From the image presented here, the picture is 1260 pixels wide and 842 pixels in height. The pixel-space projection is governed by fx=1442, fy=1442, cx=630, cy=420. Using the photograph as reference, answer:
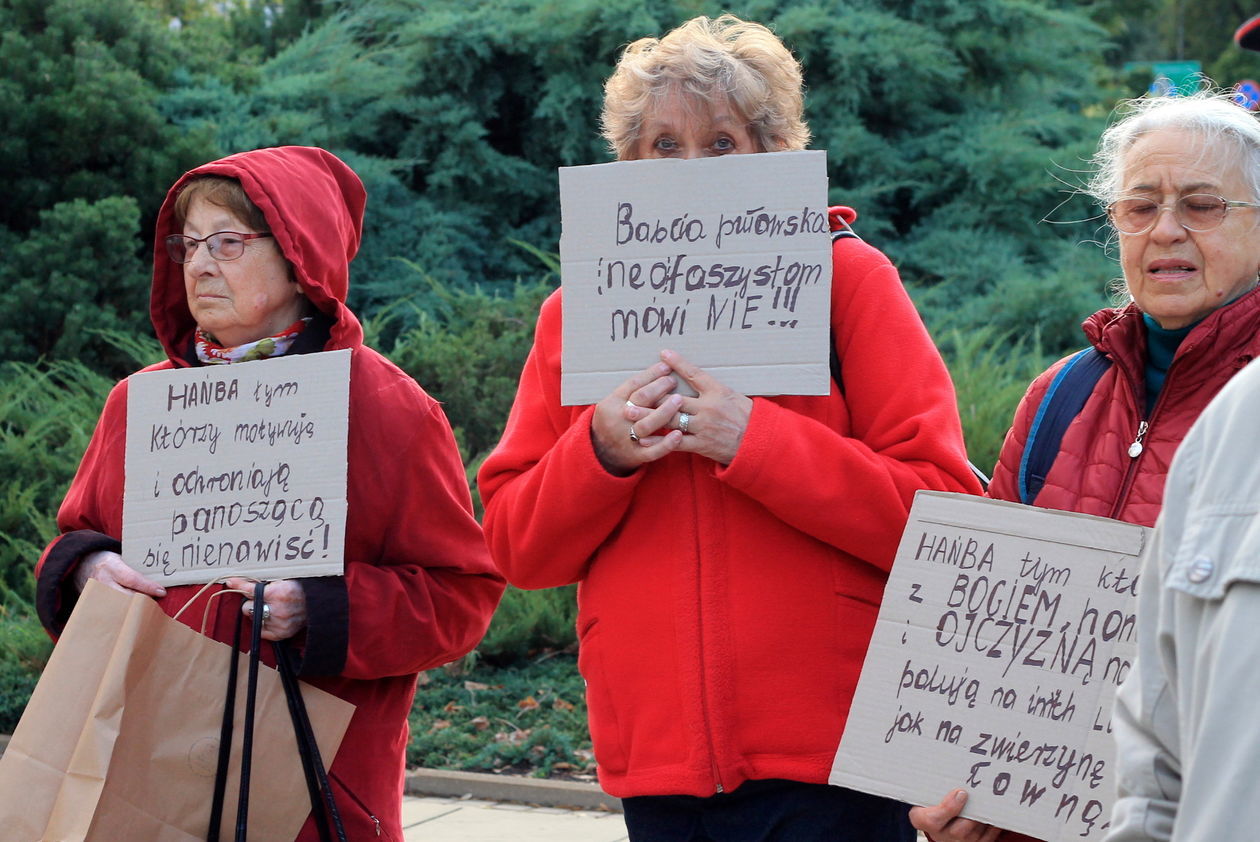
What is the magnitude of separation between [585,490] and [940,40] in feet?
30.1

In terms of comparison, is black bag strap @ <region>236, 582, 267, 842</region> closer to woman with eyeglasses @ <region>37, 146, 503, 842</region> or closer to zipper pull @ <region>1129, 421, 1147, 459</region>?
woman with eyeglasses @ <region>37, 146, 503, 842</region>

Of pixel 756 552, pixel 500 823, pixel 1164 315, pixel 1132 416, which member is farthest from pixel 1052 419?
pixel 500 823

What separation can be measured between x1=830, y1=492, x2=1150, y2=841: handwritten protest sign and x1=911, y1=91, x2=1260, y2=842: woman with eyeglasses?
0.26 ft

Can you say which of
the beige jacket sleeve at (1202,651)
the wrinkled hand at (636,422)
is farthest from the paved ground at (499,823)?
the beige jacket sleeve at (1202,651)

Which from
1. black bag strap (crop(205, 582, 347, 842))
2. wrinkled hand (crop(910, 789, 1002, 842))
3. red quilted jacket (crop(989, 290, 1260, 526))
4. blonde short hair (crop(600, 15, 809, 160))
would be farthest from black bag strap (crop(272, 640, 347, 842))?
red quilted jacket (crop(989, 290, 1260, 526))

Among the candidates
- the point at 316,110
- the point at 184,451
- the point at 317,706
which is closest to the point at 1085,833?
the point at 317,706

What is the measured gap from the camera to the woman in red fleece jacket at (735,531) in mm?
2420

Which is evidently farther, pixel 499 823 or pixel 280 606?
pixel 499 823

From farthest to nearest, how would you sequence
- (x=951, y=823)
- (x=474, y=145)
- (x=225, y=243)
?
1. (x=474, y=145)
2. (x=225, y=243)
3. (x=951, y=823)

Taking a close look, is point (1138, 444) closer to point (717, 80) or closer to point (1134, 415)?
point (1134, 415)

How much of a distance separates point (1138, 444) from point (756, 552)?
2.14 feet

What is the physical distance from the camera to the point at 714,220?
253 cm

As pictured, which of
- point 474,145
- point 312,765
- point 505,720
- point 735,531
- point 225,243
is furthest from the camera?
point 474,145

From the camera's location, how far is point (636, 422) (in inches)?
95.3
